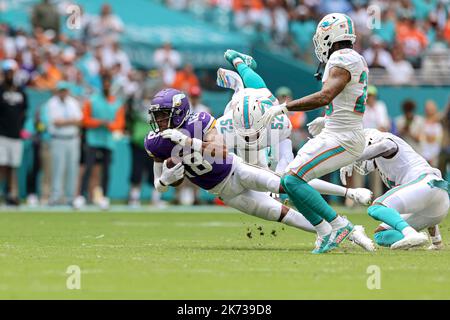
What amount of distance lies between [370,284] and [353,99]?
2.47 meters

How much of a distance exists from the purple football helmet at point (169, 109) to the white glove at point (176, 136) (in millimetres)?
357

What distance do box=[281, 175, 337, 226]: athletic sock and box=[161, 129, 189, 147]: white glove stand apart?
3.13 feet

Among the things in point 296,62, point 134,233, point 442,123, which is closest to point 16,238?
point 134,233

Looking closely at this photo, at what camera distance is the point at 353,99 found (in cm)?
890

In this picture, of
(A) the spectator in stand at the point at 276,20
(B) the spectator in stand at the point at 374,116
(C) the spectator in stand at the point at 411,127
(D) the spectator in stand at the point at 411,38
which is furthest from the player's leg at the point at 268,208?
(D) the spectator in stand at the point at 411,38

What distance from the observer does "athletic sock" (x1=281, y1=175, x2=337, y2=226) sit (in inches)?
346

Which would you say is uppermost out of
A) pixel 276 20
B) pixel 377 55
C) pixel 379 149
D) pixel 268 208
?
pixel 276 20

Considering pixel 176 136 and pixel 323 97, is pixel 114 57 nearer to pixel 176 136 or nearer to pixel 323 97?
pixel 176 136

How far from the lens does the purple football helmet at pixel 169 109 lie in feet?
31.3

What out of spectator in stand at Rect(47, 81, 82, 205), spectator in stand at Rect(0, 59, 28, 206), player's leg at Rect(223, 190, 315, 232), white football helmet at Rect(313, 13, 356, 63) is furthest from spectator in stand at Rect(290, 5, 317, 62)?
white football helmet at Rect(313, 13, 356, 63)

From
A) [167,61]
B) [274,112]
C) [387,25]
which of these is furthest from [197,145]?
[387,25]

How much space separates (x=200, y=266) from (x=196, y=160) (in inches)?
67.8

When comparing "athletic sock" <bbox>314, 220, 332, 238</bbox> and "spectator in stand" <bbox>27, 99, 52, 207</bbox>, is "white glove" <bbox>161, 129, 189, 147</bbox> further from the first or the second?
"spectator in stand" <bbox>27, 99, 52, 207</bbox>

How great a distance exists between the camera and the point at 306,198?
879 cm
